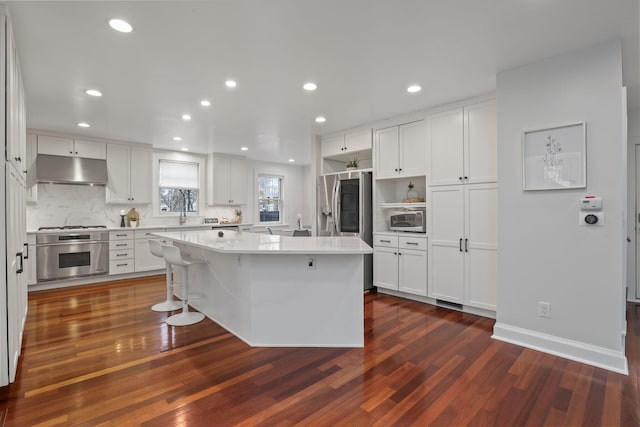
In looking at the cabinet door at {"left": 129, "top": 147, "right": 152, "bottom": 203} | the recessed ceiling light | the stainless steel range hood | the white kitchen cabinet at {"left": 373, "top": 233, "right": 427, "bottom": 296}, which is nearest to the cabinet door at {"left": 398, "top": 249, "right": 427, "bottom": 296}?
the white kitchen cabinet at {"left": 373, "top": 233, "right": 427, "bottom": 296}

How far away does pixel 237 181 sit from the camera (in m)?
7.23

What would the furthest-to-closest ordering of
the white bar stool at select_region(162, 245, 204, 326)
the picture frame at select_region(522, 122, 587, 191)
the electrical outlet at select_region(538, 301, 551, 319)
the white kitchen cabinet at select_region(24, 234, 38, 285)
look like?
1. the white kitchen cabinet at select_region(24, 234, 38, 285)
2. the white bar stool at select_region(162, 245, 204, 326)
3. the electrical outlet at select_region(538, 301, 551, 319)
4. the picture frame at select_region(522, 122, 587, 191)

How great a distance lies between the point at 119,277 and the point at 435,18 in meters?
5.88

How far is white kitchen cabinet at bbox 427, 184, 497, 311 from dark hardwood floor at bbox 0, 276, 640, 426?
42 cm

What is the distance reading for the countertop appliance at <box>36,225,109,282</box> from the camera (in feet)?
15.5

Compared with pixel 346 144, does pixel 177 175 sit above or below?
below

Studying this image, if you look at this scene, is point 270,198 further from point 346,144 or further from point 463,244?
point 463,244

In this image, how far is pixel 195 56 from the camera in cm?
266

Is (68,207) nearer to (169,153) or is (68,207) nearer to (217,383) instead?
(169,153)

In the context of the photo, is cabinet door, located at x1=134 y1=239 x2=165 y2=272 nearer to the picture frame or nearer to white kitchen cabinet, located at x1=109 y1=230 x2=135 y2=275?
white kitchen cabinet, located at x1=109 y1=230 x2=135 y2=275

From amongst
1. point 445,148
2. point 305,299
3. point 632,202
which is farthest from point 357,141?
point 632,202

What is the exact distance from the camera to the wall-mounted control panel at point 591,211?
248cm

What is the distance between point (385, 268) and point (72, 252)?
4.74 m

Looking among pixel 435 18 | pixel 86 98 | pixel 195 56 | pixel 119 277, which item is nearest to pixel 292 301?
pixel 195 56
